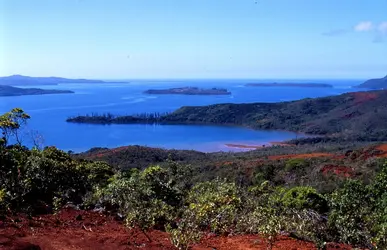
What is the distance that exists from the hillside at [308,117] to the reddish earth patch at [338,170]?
127 ft

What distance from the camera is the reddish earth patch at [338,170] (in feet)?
67.4

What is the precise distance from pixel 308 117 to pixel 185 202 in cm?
7760

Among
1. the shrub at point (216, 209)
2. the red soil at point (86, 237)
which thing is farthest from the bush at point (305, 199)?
the shrub at point (216, 209)

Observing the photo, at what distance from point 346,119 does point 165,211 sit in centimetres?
7217

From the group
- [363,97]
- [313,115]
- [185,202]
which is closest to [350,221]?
[185,202]

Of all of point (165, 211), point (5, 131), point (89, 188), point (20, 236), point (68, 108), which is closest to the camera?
point (20, 236)

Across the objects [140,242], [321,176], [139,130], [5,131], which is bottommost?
[139,130]

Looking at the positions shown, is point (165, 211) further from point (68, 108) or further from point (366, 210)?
point (68, 108)

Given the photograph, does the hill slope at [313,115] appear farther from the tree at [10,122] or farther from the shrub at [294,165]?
the tree at [10,122]

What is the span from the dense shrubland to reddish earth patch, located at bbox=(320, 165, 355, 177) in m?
9.73

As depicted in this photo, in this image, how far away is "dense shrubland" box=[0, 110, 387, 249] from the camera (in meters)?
6.22

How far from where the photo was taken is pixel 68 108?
121 metres

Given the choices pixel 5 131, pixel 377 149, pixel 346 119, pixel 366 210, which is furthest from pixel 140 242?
pixel 346 119

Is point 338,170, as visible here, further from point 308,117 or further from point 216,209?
point 308,117
